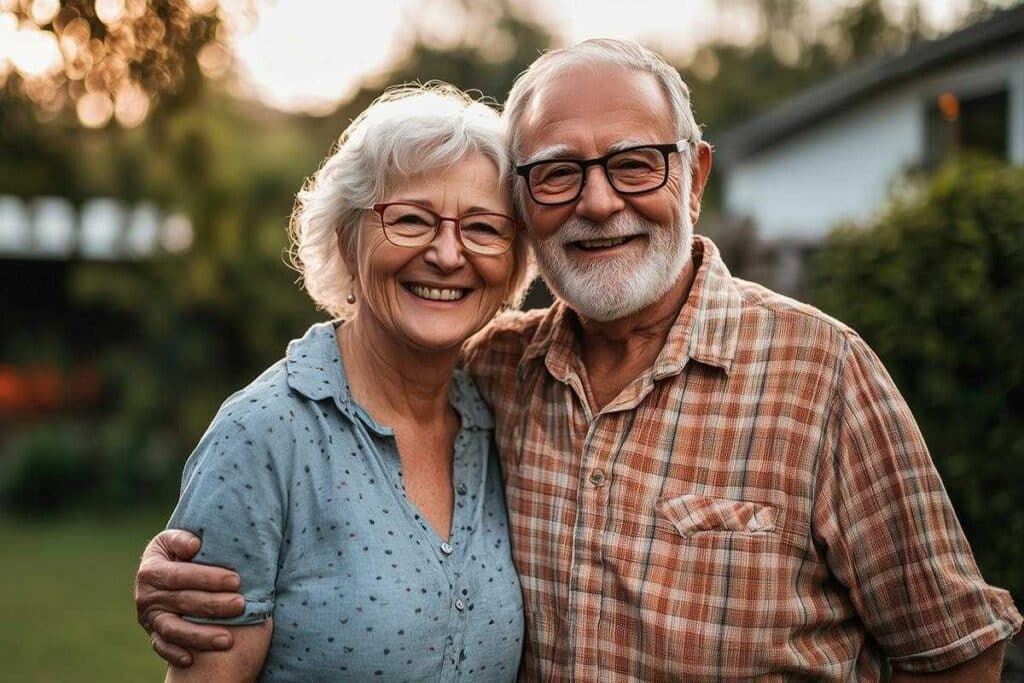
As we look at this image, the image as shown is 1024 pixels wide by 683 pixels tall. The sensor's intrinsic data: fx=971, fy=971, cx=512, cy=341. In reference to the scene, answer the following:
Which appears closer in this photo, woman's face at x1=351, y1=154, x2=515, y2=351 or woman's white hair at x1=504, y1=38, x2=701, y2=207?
woman's face at x1=351, y1=154, x2=515, y2=351

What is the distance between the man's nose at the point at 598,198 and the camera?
246 centimetres

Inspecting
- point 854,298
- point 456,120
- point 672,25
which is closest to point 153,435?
point 854,298

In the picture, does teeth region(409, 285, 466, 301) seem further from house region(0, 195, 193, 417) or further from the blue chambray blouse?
house region(0, 195, 193, 417)

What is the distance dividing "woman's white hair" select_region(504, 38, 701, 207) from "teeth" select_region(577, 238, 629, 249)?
20 centimetres

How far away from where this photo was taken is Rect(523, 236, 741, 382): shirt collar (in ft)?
7.90

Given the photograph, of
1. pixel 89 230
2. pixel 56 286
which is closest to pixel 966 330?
pixel 89 230

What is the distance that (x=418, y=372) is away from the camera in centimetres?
254

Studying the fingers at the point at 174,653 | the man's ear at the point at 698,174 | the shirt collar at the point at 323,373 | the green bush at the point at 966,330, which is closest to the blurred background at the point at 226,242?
the green bush at the point at 966,330

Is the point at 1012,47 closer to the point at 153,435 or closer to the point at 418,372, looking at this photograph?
the point at 418,372

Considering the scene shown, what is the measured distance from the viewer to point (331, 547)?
7.29ft

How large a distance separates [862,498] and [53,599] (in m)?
8.40

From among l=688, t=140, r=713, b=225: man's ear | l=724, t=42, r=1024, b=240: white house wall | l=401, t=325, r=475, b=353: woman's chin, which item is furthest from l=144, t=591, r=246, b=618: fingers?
l=724, t=42, r=1024, b=240: white house wall

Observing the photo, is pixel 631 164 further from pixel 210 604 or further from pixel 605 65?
pixel 210 604

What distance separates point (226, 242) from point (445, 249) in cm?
936
